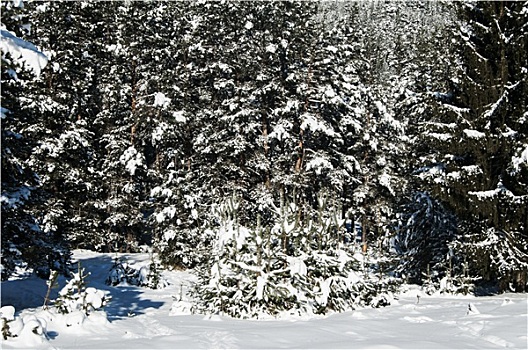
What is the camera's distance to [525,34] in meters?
14.4

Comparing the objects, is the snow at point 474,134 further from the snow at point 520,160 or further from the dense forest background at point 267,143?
the snow at point 520,160

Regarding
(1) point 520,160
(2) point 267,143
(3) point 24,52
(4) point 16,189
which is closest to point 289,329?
(4) point 16,189

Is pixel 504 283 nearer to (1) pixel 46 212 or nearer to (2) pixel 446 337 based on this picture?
(2) pixel 446 337

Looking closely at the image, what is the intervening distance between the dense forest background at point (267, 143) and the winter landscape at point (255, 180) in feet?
0.29

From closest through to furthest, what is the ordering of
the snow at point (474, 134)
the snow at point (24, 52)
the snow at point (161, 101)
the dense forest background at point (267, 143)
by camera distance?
the snow at point (24, 52)
the dense forest background at point (267, 143)
the snow at point (474, 134)
the snow at point (161, 101)

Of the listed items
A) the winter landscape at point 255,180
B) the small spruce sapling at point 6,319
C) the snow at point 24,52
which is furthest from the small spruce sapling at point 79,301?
the snow at point 24,52

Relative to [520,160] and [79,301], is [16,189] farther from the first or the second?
[520,160]

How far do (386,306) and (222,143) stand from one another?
15249 millimetres

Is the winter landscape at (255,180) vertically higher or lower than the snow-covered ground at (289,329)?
higher

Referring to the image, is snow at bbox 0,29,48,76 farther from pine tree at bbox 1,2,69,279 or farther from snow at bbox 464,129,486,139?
snow at bbox 464,129,486,139

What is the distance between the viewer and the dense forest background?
1241 cm

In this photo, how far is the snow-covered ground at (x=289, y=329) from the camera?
22.0 ft

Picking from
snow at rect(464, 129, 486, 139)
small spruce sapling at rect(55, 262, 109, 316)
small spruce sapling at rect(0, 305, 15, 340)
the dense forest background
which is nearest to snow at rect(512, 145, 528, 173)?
the dense forest background

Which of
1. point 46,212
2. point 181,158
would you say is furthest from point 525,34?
point 181,158
